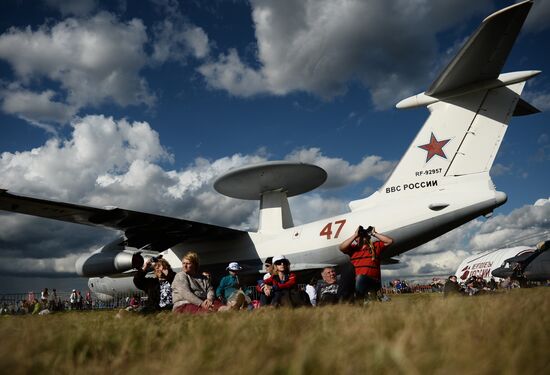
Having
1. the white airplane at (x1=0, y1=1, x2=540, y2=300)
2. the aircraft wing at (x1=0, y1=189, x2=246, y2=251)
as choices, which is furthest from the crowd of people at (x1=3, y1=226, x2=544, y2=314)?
the aircraft wing at (x1=0, y1=189, x2=246, y2=251)

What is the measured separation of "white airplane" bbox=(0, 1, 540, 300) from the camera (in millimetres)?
9055

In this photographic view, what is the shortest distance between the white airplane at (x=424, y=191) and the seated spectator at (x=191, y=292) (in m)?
5.72

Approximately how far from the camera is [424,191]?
10109 mm

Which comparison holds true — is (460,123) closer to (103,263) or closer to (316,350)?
(316,350)

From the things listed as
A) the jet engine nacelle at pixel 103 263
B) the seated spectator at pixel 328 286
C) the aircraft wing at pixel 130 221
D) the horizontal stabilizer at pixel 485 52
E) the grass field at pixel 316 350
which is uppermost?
the horizontal stabilizer at pixel 485 52

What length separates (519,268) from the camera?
2744cm

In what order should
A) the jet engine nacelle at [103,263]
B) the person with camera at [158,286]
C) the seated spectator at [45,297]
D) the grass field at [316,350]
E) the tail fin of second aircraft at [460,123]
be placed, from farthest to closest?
1. the seated spectator at [45,297]
2. the jet engine nacelle at [103,263]
3. the tail fin of second aircraft at [460,123]
4. the person with camera at [158,286]
5. the grass field at [316,350]

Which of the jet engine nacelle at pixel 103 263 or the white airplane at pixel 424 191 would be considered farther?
the jet engine nacelle at pixel 103 263

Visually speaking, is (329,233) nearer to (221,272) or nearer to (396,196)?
(396,196)

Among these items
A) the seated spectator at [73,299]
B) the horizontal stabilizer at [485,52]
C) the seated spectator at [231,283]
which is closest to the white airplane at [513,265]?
the horizontal stabilizer at [485,52]

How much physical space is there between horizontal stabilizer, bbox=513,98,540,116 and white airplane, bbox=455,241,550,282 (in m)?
17.6

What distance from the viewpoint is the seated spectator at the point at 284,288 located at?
5.85 m

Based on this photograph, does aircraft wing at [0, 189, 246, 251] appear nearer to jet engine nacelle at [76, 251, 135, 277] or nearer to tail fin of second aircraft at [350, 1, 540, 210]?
jet engine nacelle at [76, 251, 135, 277]

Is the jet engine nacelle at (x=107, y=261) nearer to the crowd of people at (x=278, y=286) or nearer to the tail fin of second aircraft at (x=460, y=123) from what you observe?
the crowd of people at (x=278, y=286)
